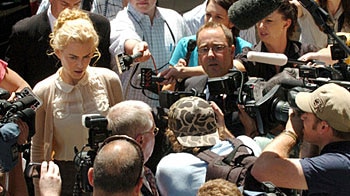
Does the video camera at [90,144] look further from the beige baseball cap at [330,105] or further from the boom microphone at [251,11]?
the beige baseball cap at [330,105]

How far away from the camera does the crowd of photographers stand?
3430mm

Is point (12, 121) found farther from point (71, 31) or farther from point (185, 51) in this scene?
point (185, 51)

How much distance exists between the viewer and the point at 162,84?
15.8 feet

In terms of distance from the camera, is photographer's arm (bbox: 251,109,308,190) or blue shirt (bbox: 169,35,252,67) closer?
photographer's arm (bbox: 251,109,308,190)

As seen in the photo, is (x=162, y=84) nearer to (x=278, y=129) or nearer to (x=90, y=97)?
(x=90, y=97)

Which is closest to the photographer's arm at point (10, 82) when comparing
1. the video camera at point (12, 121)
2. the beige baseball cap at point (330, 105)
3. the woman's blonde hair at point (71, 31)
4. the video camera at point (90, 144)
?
the woman's blonde hair at point (71, 31)

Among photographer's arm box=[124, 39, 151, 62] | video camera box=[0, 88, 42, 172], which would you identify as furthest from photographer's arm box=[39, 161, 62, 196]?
photographer's arm box=[124, 39, 151, 62]

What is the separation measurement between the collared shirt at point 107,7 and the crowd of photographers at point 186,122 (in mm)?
1132

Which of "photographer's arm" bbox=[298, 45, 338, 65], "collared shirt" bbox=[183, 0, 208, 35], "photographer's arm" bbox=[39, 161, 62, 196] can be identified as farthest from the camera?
"collared shirt" bbox=[183, 0, 208, 35]

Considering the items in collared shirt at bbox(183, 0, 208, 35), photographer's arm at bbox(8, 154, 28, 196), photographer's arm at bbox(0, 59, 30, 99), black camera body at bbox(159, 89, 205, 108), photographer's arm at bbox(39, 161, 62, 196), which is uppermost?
collared shirt at bbox(183, 0, 208, 35)

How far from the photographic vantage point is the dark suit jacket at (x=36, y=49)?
508 cm

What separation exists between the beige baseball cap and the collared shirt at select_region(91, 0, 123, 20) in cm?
281

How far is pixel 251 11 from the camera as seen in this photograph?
11.1 feet

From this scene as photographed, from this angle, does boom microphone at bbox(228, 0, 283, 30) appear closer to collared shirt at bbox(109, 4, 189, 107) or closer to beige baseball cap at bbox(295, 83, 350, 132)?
beige baseball cap at bbox(295, 83, 350, 132)
